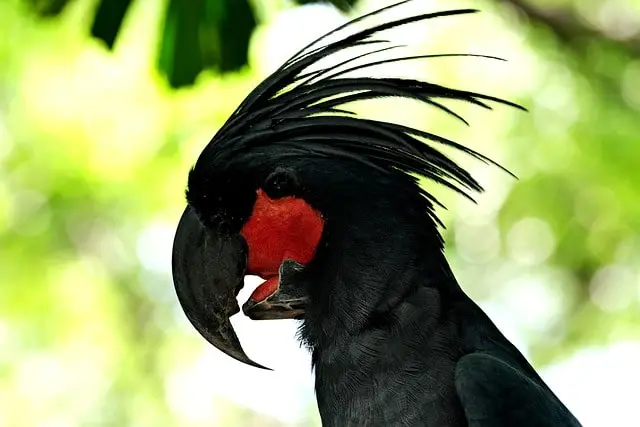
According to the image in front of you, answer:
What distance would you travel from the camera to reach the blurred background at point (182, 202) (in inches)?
209

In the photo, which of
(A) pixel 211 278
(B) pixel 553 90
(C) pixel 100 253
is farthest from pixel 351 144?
(C) pixel 100 253

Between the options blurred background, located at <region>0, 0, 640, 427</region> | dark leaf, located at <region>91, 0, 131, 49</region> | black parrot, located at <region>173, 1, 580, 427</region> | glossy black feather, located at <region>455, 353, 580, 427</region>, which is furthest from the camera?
blurred background, located at <region>0, 0, 640, 427</region>

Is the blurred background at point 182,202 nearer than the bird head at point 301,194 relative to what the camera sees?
No

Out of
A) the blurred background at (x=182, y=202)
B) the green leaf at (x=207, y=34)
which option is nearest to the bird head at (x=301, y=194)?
the green leaf at (x=207, y=34)

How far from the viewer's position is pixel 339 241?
6.75ft

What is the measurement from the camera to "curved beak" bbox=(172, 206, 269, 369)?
2.09 meters

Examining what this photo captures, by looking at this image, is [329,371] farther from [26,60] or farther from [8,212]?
[8,212]

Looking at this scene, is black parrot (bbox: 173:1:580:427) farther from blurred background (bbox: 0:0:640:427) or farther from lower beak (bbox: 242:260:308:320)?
blurred background (bbox: 0:0:640:427)

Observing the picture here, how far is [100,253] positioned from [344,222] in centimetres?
510

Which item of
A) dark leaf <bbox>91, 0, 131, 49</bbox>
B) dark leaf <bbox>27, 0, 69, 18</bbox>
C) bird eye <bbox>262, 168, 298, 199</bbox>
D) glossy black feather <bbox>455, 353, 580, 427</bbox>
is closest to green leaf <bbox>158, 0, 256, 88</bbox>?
dark leaf <bbox>91, 0, 131, 49</bbox>

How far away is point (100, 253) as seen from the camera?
6863 mm

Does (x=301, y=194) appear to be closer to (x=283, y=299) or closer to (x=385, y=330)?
(x=283, y=299)

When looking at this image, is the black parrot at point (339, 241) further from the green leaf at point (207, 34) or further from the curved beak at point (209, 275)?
the green leaf at point (207, 34)

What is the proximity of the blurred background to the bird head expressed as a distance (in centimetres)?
207
